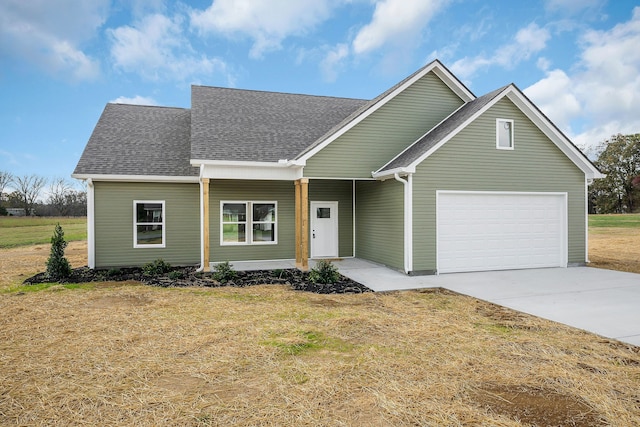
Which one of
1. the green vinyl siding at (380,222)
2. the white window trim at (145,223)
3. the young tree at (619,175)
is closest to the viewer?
the green vinyl siding at (380,222)

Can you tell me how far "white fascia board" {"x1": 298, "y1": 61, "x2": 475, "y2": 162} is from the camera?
1141cm

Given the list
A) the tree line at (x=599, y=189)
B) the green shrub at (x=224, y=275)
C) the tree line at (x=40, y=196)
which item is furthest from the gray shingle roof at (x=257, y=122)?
the tree line at (x=599, y=189)

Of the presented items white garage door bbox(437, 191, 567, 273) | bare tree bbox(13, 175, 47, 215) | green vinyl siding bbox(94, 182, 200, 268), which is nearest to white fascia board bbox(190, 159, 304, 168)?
green vinyl siding bbox(94, 182, 200, 268)

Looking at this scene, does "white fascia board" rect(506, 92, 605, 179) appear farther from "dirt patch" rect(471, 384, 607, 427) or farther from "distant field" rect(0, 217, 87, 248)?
"distant field" rect(0, 217, 87, 248)

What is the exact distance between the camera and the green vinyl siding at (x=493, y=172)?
10664 mm

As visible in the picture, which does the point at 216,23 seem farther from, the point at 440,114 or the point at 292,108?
the point at 440,114

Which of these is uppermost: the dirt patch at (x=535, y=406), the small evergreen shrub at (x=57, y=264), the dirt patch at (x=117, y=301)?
the small evergreen shrub at (x=57, y=264)

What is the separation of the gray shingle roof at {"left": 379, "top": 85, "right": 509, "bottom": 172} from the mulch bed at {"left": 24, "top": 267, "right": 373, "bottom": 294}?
3840mm

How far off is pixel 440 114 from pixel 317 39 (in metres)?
14.9

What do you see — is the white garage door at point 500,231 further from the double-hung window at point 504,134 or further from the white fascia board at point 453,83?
the white fascia board at point 453,83

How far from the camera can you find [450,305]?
748 centimetres

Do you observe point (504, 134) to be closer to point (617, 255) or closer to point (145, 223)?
point (617, 255)

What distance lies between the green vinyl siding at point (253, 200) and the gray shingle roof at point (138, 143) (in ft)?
4.03

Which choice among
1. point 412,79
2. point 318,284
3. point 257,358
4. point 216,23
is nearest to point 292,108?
point 412,79
